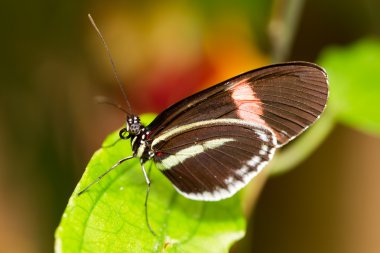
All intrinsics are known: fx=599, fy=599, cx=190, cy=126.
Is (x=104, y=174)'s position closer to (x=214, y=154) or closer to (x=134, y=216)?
(x=134, y=216)

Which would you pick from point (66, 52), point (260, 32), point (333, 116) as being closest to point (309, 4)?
point (260, 32)

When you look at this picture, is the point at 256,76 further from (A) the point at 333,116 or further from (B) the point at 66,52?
(B) the point at 66,52

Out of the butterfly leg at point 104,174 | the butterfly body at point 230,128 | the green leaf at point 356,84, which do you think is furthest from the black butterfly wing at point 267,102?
the green leaf at point 356,84

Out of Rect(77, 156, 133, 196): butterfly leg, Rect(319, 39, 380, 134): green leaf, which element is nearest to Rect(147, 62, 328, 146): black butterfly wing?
Rect(77, 156, 133, 196): butterfly leg

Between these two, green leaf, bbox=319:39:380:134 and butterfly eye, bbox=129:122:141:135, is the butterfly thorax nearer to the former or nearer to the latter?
butterfly eye, bbox=129:122:141:135

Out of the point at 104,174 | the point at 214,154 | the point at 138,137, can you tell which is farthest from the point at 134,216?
A: the point at 214,154

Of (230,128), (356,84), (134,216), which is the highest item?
(356,84)

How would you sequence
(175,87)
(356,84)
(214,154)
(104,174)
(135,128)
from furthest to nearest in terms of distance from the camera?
(175,87)
(356,84)
(214,154)
(135,128)
(104,174)

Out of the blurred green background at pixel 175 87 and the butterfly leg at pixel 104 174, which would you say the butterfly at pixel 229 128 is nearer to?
the butterfly leg at pixel 104 174
